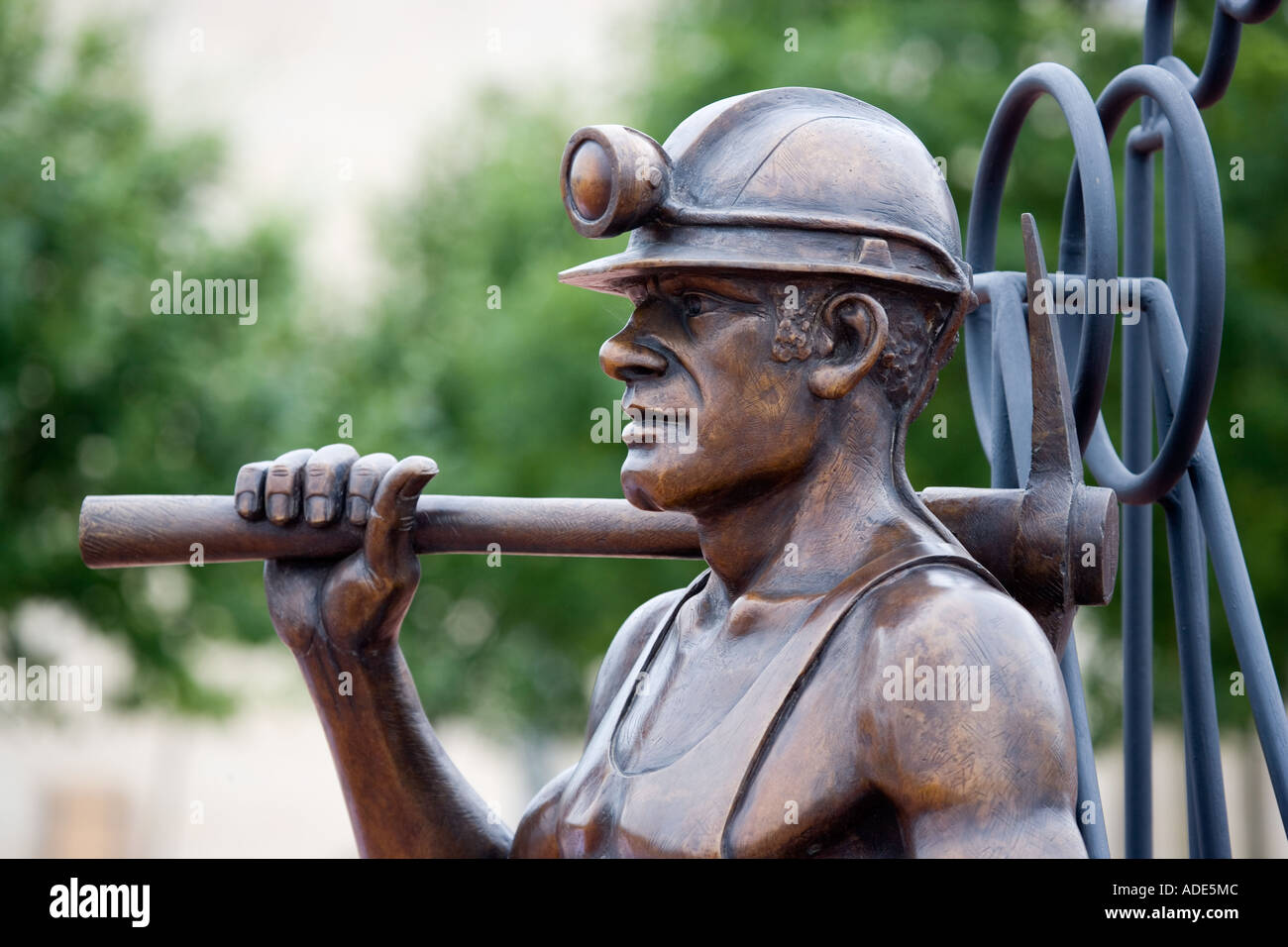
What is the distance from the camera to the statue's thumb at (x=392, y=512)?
11.4ft

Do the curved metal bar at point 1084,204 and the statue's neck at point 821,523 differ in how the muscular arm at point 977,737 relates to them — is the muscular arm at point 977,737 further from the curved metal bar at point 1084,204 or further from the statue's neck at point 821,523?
the curved metal bar at point 1084,204

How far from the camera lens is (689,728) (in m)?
3.07

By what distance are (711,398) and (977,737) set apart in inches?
31.0

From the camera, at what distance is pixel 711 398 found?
9.89 feet

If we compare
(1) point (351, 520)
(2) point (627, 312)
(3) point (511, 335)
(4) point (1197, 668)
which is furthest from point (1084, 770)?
(3) point (511, 335)

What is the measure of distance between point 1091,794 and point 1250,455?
7578 mm

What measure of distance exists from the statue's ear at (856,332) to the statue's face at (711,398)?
0.04m

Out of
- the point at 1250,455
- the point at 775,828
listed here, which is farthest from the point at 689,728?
the point at 1250,455

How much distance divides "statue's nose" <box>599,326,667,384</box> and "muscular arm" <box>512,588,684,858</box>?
1.94 feet

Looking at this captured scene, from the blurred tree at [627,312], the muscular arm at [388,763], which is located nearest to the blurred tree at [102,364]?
the blurred tree at [627,312]

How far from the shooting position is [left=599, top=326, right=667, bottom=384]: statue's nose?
3.07 m

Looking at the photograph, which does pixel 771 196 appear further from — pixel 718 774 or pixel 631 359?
pixel 718 774

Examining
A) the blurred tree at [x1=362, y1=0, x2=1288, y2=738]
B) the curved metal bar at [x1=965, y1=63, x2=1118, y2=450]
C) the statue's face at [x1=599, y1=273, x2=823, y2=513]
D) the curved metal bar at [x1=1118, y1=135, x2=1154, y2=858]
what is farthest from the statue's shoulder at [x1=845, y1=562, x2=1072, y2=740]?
the blurred tree at [x1=362, y1=0, x2=1288, y2=738]
